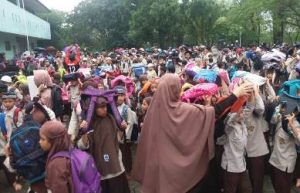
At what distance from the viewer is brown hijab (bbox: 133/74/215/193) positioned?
363cm

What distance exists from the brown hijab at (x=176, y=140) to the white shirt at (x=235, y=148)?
55 cm

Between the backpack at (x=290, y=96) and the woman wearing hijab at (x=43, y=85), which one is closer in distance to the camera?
the backpack at (x=290, y=96)

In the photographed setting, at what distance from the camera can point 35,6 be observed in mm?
47906

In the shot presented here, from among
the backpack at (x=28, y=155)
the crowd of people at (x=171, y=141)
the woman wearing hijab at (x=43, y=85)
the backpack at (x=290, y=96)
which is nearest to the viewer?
the crowd of people at (x=171, y=141)

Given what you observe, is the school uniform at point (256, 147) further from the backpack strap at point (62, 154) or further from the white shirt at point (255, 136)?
the backpack strap at point (62, 154)

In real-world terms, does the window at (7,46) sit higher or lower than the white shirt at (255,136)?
higher

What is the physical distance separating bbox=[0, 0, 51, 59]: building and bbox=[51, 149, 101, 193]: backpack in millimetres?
23848

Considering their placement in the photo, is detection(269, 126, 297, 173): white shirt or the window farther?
the window

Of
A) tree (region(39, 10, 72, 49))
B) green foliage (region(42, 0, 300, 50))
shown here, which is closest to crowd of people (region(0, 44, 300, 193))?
green foliage (region(42, 0, 300, 50))

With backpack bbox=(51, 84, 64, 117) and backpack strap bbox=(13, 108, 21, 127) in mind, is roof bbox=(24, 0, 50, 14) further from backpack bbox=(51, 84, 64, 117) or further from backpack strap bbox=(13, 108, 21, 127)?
backpack strap bbox=(13, 108, 21, 127)

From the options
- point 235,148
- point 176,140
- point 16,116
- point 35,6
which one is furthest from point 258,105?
point 35,6

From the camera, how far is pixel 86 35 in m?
43.2

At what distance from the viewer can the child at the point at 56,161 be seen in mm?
3264

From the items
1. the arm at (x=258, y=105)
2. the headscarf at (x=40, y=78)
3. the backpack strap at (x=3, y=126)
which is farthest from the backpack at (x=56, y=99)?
the arm at (x=258, y=105)
